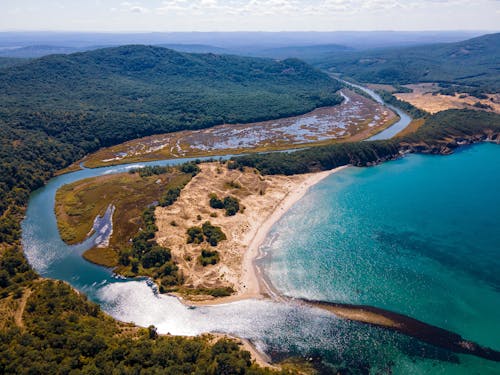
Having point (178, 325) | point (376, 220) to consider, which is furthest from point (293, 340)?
point (376, 220)

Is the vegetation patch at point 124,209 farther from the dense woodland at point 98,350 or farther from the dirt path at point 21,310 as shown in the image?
the dense woodland at point 98,350

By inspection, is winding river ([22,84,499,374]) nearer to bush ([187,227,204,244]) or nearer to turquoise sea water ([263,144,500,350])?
turquoise sea water ([263,144,500,350])

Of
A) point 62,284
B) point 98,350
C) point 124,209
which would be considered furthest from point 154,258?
point 124,209

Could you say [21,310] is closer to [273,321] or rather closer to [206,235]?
[206,235]

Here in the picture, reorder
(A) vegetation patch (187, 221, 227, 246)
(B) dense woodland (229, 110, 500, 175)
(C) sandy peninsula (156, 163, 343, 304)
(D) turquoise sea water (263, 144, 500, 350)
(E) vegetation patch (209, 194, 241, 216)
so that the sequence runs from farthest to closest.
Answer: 1. (B) dense woodland (229, 110, 500, 175)
2. (E) vegetation patch (209, 194, 241, 216)
3. (A) vegetation patch (187, 221, 227, 246)
4. (C) sandy peninsula (156, 163, 343, 304)
5. (D) turquoise sea water (263, 144, 500, 350)

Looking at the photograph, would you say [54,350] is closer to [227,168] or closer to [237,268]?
[237,268]

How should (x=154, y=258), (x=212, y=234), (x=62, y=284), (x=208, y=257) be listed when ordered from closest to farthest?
(x=62, y=284) < (x=154, y=258) < (x=208, y=257) < (x=212, y=234)

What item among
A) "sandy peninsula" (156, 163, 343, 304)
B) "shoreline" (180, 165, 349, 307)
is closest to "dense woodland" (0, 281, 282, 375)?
"shoreline" (180, 165, 349, 307)
